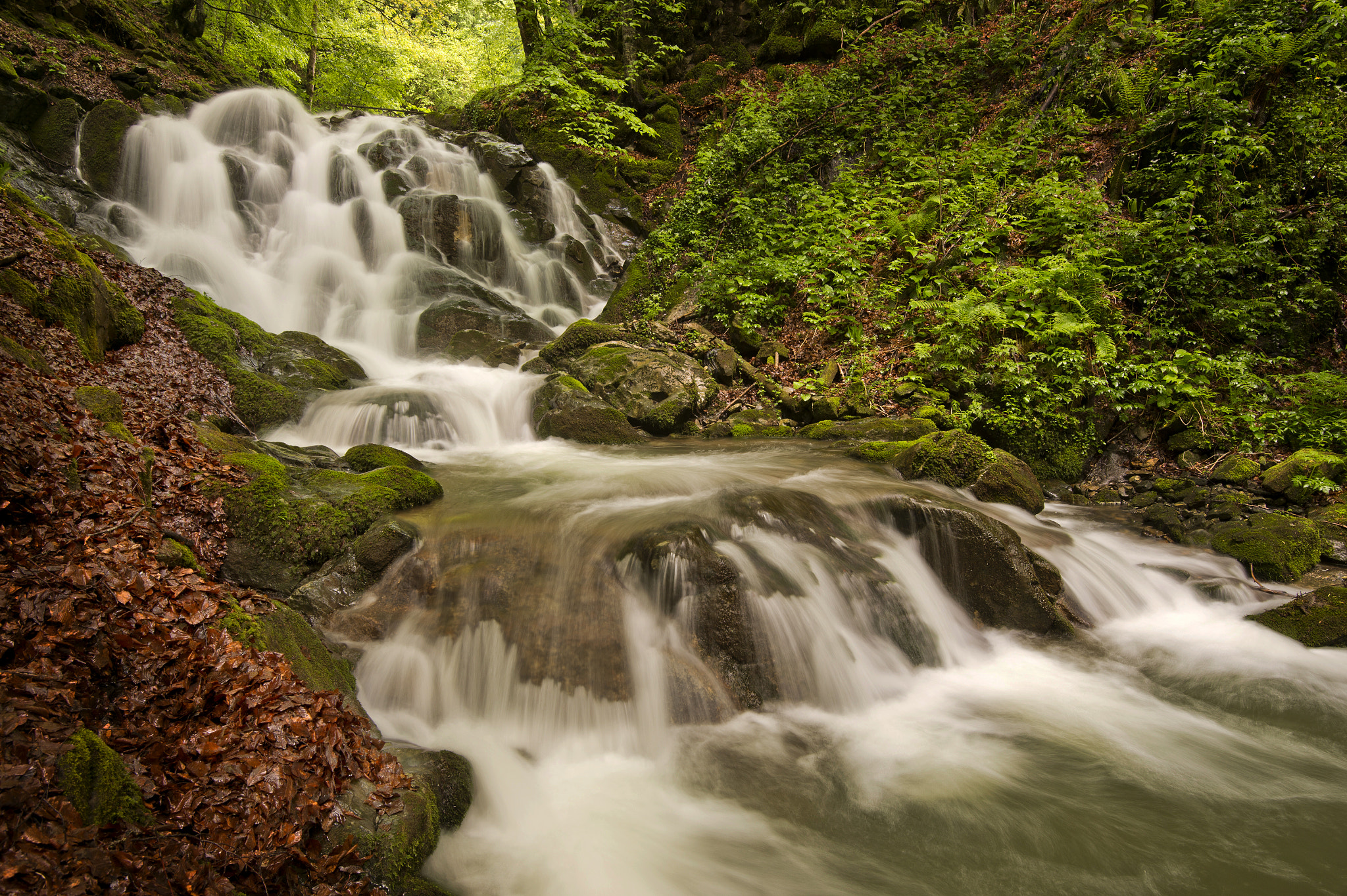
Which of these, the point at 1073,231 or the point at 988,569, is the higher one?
the point at 1073,231

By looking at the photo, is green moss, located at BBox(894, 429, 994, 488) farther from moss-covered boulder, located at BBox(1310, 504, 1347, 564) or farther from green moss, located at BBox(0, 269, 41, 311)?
green moss, located at BBox(0, 269, 41, 311)

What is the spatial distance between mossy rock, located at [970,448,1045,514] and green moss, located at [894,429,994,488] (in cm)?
9

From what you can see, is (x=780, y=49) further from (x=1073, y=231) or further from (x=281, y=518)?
(x=281, y=518)

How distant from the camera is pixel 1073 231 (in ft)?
32.0

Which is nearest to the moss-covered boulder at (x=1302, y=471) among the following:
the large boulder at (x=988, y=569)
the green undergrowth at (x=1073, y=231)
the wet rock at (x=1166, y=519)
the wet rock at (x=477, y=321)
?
the green undergrowth at (x=1073, y=231)

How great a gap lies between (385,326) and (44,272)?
22.3 ft

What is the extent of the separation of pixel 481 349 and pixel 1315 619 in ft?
38.5

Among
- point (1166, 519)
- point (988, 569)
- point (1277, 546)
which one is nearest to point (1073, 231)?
point (1166, 519)

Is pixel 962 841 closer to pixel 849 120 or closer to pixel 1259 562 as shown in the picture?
pixel 1259 562

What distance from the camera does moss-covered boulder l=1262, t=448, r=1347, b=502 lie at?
→ 22.9ft

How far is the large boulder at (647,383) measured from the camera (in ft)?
31.1

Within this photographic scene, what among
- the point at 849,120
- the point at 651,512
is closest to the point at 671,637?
the point at 651,512

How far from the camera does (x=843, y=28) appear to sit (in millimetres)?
16953

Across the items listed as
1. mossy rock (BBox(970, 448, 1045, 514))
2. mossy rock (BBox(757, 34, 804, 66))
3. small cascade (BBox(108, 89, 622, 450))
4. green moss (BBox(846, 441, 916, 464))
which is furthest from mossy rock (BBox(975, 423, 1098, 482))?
mossy rock (BBox(757, 34, 804, 66))
